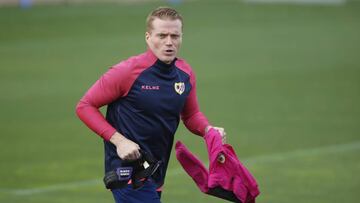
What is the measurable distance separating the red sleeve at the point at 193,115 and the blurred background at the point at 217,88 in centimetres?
414

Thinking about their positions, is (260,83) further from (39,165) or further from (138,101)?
(138,101)

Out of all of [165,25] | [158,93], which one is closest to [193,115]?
[158,93]

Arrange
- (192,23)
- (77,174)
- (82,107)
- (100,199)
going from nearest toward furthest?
(82,107) < (100,199) < (77,174) < (192,23)

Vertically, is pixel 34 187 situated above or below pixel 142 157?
below

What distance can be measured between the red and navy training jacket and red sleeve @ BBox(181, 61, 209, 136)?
3.1 inches

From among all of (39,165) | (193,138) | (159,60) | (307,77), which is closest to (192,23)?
(307,77)

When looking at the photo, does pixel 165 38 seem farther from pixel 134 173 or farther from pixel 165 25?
pixel 134 173

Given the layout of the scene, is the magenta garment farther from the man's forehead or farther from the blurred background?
the blurred background

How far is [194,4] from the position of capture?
36.5 m

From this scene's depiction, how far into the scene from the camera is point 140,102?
8117 mm

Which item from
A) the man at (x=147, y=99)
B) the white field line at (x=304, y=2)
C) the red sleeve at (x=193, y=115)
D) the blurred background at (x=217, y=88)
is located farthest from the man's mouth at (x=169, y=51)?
the white field line at (x=304, y=2)

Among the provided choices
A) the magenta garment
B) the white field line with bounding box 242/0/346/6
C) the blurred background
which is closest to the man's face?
the magenta garment

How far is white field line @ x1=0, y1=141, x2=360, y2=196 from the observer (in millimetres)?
13164

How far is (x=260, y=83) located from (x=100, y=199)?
9.56 meters
